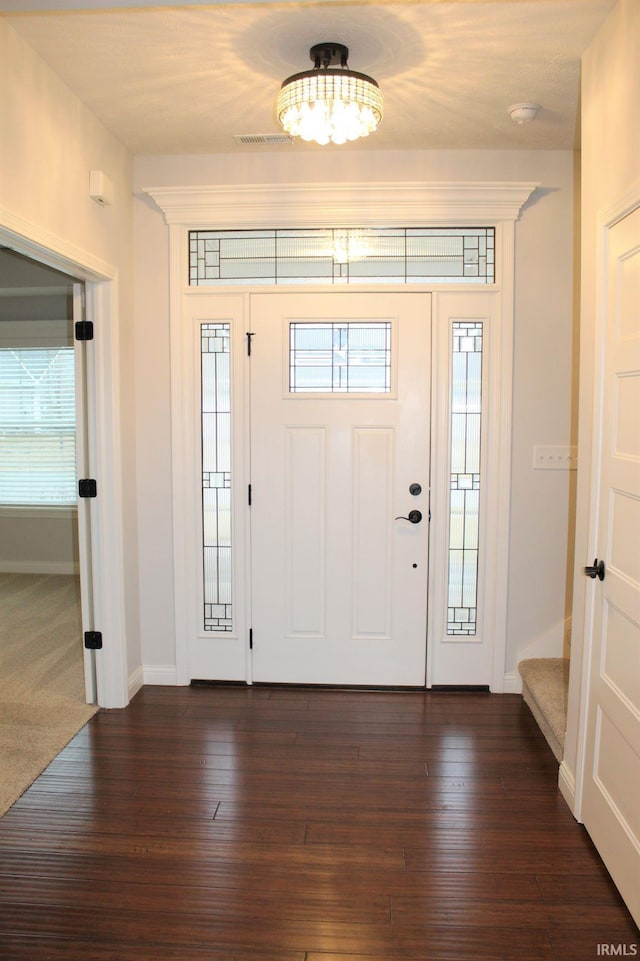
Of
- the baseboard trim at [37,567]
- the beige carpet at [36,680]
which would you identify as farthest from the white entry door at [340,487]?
the baseboard trim at [37,567]

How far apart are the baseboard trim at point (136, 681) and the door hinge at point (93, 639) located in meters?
0.28

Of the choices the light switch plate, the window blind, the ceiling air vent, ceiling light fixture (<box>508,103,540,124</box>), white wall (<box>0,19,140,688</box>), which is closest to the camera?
white wall (<box>0,19,140,688</box>)

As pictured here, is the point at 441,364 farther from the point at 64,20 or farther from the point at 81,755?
the point at 81,755

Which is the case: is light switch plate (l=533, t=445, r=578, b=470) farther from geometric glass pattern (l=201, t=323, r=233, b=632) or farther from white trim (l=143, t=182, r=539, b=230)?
geometric glass pattern (l=201, t=323, r=233, b=632)

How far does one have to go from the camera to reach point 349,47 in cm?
259

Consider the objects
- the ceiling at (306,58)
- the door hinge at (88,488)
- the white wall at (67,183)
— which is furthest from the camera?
the door hinge at (88,488)

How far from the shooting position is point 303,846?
2475 mm

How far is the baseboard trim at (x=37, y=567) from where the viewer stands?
6.54m

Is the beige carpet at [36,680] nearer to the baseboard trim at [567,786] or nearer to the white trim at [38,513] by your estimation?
the white trim at [38,513]

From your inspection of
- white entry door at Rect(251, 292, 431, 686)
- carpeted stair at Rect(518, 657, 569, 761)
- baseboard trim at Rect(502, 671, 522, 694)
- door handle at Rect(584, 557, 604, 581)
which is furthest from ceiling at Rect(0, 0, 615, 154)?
baseboard trim at Rect(502, 671, 522, 694)

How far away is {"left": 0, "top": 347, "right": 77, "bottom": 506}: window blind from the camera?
6500 millimetres

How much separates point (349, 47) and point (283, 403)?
172 cm

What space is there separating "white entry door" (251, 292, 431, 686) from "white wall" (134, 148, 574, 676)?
0.51 meters

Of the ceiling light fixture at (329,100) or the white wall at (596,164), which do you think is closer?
the white wall at (596,164)
